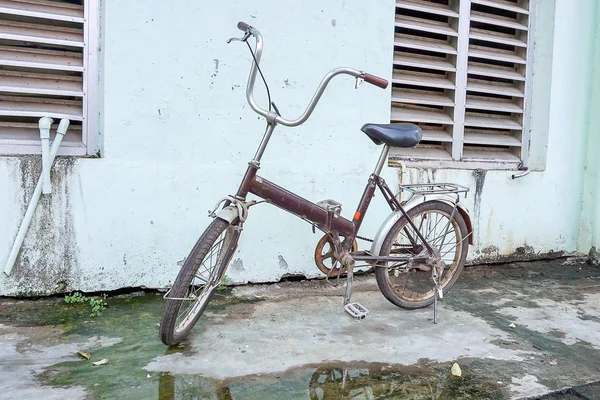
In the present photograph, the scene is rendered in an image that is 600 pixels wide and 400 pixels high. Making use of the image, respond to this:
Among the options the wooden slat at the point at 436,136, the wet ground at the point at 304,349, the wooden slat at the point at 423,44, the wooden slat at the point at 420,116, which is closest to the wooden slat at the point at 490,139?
the wooden slat at the point at 436,136

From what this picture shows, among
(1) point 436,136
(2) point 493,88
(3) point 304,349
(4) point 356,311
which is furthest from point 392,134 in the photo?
(2) point 493,88

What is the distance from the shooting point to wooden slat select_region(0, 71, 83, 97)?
364cm

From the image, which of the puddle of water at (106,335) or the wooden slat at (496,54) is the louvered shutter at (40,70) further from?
the wooden slat at (496,54)

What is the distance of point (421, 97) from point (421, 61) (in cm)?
30

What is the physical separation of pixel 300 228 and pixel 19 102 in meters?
2.15

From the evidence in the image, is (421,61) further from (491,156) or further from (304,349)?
(304,349)

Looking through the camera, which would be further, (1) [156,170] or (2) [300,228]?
(2) [300,228]

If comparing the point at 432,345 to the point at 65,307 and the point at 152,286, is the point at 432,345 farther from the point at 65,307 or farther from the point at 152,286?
the point at 65,307

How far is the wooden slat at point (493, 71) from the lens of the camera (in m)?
5.06

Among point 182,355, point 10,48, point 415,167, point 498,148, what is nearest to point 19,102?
point 10,48

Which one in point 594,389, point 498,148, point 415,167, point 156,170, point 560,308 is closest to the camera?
point 594,389

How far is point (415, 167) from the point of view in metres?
4.78

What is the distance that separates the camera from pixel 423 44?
15.8 feet

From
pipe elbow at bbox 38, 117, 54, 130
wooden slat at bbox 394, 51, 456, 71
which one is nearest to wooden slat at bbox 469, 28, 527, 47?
wooden slat at bbox 394, 51, 456, 71
